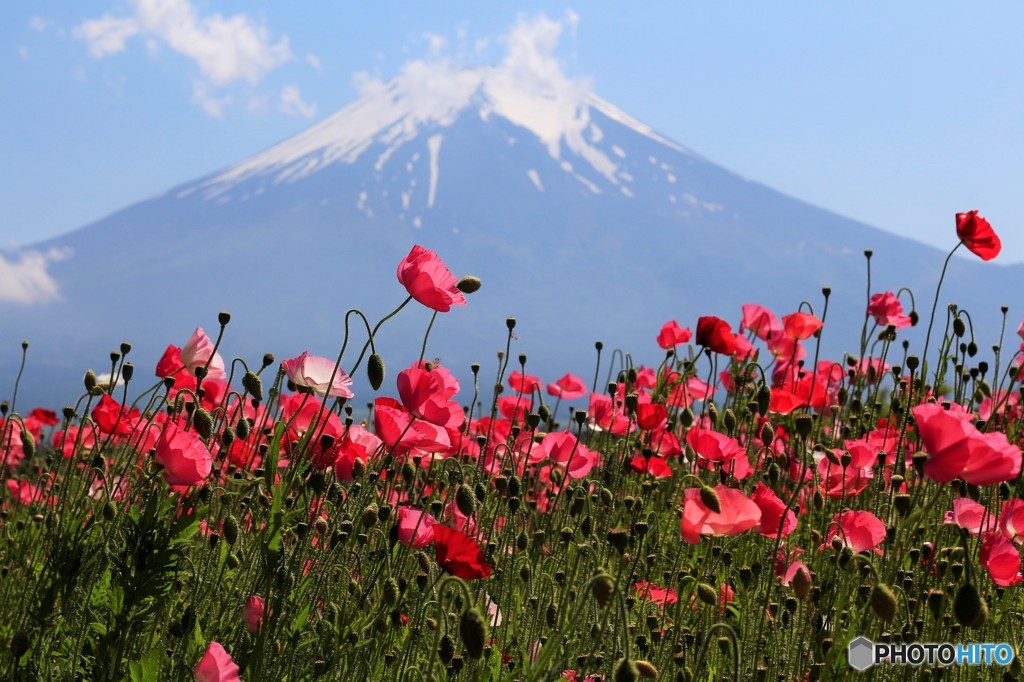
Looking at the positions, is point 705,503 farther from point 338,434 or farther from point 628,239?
point 628,239

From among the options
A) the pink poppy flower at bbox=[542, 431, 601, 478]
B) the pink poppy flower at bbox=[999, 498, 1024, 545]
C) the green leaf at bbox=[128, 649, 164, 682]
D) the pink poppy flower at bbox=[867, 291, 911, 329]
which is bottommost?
the green leaf at bbox=[128, 649, 164, 682]

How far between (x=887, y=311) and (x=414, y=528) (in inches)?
108

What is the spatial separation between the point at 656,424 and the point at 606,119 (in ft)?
595

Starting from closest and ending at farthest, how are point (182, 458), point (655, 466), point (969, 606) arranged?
point (969, 606), point (182, 458), point (655, 466)

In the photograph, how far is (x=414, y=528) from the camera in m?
2.12

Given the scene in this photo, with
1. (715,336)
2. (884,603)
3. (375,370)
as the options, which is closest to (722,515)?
(884,603)

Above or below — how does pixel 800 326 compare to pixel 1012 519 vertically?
above

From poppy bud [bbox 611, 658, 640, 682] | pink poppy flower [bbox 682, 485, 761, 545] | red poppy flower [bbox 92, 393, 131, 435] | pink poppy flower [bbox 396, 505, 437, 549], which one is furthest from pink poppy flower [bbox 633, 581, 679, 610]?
red poppy flower [bbox 92, 393, 131, 435]

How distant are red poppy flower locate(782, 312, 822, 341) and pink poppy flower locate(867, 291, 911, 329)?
242 mm

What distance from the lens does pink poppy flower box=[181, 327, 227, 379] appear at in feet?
8.33

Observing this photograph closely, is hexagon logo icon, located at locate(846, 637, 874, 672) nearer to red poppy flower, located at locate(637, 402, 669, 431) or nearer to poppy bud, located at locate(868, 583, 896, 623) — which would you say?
poppy bud, located at locate(868, 583, 896, 623)

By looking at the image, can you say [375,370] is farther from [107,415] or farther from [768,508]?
[107,415]

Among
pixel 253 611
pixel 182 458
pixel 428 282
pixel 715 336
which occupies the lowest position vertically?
pixel 253 611

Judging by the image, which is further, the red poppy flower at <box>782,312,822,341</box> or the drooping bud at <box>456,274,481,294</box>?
the red poppy flower at <box>782,312,822,341</box>
